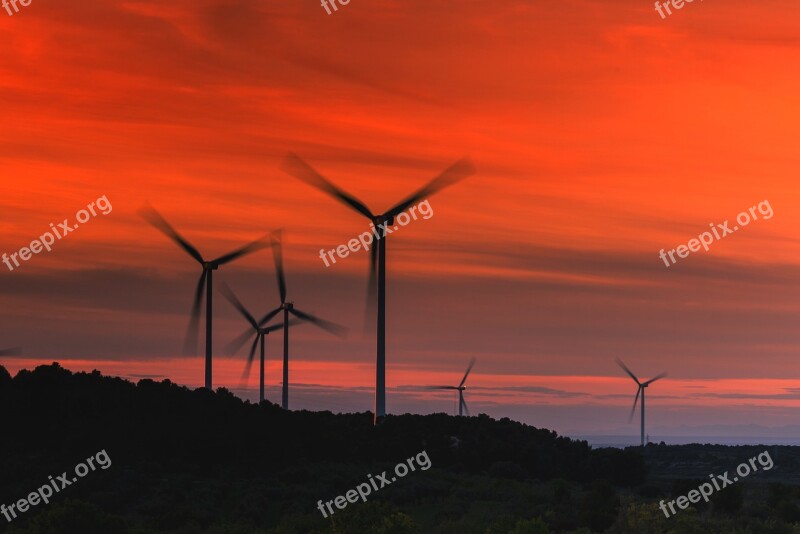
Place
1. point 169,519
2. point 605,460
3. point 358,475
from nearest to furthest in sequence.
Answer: point 169,519
point 358,475
point 605,460

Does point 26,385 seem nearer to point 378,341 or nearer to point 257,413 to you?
point 257,413

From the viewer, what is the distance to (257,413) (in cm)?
15412

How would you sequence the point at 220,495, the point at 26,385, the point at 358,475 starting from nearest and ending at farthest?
the point at 220,495
the point at 358,475
the point at 26,385

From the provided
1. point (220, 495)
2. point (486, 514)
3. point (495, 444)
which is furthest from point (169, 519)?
point (495, 444)

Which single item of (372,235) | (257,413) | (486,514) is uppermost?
(372,235)

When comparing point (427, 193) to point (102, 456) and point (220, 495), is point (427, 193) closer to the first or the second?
point (220, 495)

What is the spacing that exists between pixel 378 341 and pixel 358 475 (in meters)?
13.0

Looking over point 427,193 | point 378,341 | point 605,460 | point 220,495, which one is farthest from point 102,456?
point 605,460

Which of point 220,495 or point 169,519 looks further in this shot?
point 220,495

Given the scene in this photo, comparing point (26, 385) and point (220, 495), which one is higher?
point (26, 385)

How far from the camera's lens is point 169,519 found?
10419 cm

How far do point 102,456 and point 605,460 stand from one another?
63118mm

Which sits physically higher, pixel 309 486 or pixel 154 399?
pixel 154 399

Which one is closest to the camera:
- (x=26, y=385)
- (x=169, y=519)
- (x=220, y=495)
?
(x=169, y=519)
